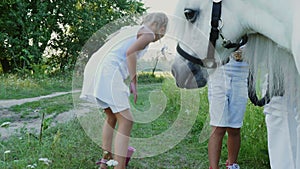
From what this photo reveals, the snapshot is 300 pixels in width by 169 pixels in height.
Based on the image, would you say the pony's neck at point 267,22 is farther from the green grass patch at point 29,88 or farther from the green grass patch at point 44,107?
the green grass patch at point 29,88

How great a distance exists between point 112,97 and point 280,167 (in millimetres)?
1152

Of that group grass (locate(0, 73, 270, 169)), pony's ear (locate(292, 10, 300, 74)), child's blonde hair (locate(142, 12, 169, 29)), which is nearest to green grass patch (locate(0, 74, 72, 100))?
grass (locate(0, 73, 270, 169))

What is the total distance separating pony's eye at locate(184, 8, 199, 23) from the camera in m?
1.80

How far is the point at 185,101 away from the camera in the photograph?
3.30m

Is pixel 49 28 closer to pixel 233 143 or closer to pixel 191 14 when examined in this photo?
pixel 233 143

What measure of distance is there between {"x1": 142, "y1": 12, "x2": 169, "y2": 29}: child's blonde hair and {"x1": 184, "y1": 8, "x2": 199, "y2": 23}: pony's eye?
75 centimetres

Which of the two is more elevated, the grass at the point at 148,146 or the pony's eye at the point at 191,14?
the pony's eye at the point at 191,14

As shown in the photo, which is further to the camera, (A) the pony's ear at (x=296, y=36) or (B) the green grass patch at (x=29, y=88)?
(B) the green grass patch at (x=29, y=88)

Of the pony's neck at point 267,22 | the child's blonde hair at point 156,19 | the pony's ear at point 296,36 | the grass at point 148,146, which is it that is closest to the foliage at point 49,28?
the grass at point 148,146

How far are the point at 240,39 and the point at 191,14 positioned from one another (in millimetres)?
228

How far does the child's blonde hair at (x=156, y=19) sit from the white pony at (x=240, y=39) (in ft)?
2.27

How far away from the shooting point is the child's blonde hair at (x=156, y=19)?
A: 2.63 meters

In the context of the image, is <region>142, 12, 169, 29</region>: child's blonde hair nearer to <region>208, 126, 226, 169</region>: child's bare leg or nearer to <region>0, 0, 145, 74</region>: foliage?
<region>208, 126, 226, 169</region>: child's bare leg

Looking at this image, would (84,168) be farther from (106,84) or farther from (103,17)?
(103,17)
